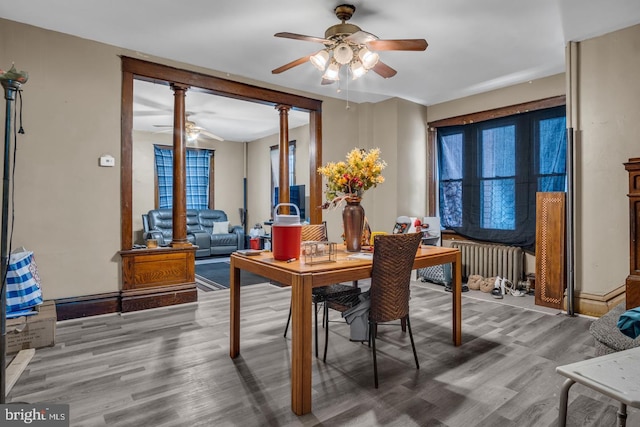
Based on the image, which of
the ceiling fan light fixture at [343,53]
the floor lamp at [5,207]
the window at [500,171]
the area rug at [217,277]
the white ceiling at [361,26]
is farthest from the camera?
the area rug at [217,277]

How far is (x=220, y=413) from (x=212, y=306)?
2.17 metres

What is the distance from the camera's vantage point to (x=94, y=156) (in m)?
3.62

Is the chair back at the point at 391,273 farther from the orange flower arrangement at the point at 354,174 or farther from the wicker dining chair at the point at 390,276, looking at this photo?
the orange flower arrangement at the point at 354,174

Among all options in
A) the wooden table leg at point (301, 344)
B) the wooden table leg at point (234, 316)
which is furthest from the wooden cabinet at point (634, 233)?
the wooden table leg at point (234, 316)

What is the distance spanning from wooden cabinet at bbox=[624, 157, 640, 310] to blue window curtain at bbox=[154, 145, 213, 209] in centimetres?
796

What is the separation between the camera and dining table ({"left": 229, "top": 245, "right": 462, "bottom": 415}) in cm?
189

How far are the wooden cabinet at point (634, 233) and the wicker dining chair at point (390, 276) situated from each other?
1946mm

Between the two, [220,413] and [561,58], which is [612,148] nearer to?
[561,58]

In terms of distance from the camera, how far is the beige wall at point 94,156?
3.32 metres

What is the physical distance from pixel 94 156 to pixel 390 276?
3.21m

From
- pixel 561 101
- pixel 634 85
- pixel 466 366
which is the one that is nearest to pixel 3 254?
pixel 466 366

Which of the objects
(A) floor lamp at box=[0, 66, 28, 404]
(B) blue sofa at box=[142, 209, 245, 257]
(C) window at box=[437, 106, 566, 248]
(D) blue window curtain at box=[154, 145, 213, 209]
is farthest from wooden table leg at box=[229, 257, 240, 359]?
(D) blue window curtain at box=[154, 145, 213, 209]

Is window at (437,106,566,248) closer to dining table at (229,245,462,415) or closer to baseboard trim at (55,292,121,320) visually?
dining table at (229,245,462,415)

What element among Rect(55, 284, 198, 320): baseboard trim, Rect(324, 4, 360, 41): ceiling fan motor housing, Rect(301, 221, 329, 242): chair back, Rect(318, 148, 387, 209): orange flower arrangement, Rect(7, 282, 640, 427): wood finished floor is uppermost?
Rect(324, 4, 360, 41): ceiling fan motor housing
